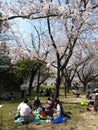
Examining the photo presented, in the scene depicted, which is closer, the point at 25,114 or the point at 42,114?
the point at 25,114

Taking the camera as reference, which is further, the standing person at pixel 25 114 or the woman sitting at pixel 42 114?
the woman sitting at pixel 42 114

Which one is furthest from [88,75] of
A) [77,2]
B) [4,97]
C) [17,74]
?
[77,2]

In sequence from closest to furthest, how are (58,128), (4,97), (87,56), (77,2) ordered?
(58,128)
(77,2)
(4,97)
(87,56)

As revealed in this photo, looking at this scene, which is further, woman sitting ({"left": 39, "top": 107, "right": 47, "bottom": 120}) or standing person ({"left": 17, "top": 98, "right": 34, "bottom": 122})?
woman sitting ({"left": 39, "top": 107, "right": 47, "bottom": 120})

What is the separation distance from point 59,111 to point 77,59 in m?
23.5

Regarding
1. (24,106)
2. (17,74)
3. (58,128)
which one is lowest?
(58,128)

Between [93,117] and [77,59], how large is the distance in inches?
899

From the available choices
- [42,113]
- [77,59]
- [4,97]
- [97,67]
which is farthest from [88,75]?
[42,113]

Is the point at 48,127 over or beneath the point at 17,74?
beneath

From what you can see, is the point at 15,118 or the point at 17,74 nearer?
the point at 15,118

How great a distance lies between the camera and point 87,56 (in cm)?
3597

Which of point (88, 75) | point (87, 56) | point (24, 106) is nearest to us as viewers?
point (24, 106)

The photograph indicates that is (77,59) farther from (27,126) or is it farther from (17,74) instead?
(27,126)

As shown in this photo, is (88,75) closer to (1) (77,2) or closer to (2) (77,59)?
(2) (77,59)
